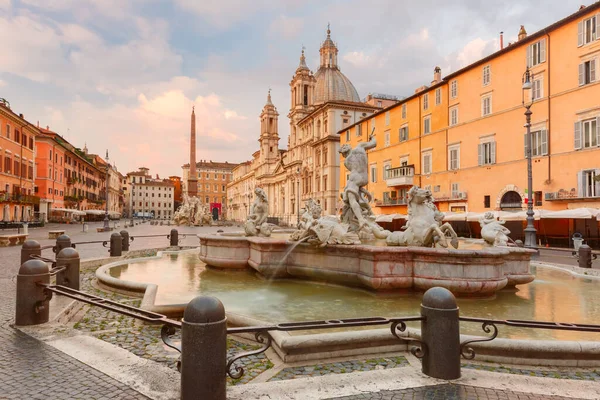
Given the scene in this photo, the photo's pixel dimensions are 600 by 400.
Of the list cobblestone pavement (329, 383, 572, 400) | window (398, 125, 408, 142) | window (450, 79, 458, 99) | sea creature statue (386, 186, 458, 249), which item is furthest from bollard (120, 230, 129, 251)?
window (398, 125, 408, 142)

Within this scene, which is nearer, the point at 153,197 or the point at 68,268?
the point at 68,268

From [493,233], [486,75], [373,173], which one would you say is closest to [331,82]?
[373,173]

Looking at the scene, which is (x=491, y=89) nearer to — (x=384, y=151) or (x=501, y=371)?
(x=384, y=151)

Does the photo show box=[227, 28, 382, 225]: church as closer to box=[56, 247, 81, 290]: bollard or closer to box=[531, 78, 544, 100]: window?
box=[531, 78, 544, 100]: window

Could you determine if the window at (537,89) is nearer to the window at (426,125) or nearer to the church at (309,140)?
the window at (426,125)

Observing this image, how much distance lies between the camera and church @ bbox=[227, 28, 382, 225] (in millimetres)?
59344

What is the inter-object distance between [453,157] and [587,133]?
11.5m

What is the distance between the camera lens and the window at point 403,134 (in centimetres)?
4081

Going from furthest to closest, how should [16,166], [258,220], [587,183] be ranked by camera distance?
[16,166], [587,183], [258,220]

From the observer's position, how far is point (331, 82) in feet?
241

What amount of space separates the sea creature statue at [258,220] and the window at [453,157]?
2638 centimetres

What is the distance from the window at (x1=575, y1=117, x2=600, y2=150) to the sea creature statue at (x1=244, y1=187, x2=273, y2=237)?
834 inches

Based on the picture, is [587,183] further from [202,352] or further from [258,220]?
[202,352]

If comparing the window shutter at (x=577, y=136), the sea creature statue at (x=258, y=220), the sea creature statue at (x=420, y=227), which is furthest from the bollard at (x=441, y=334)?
the window shutter at (x=577, y=136)
